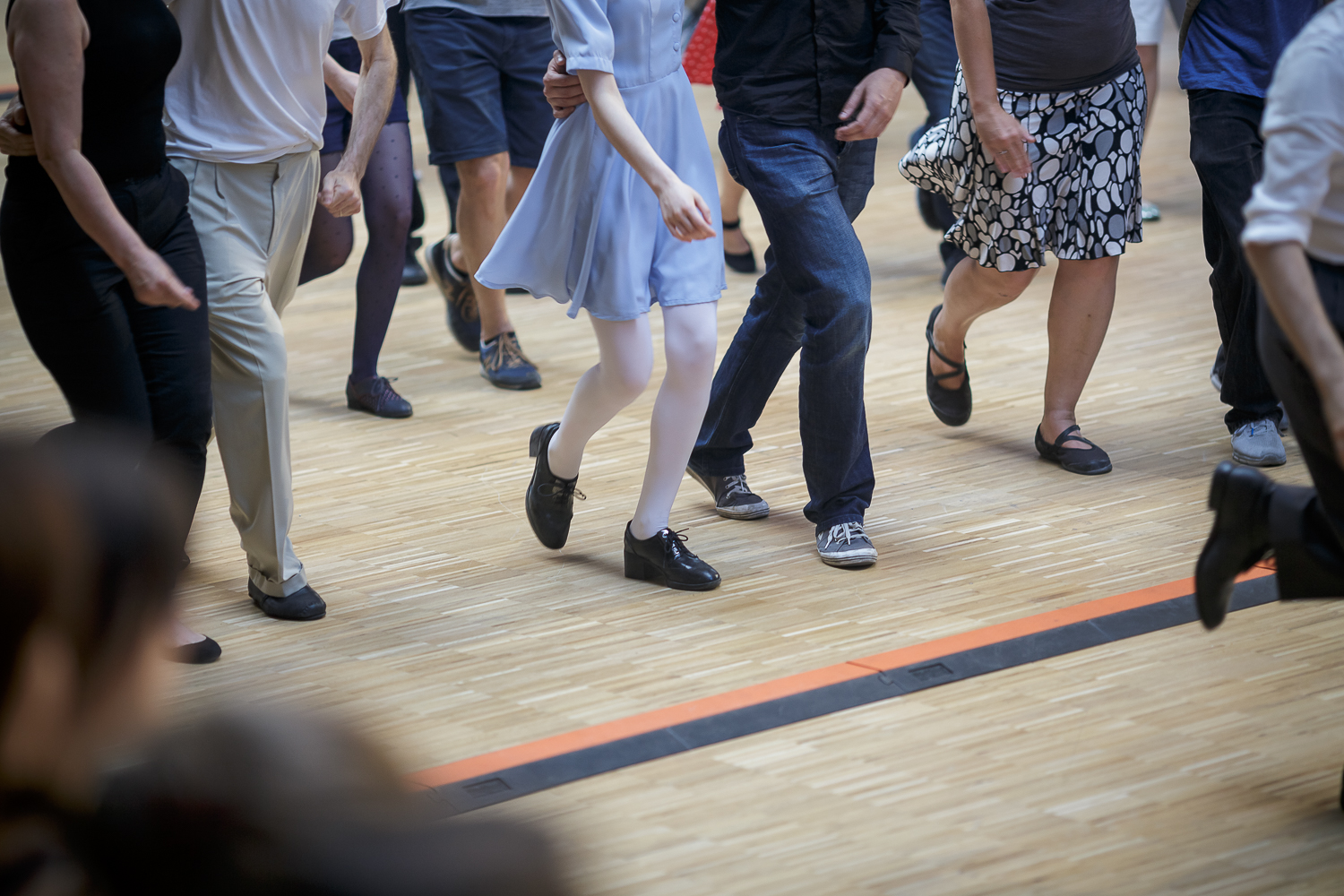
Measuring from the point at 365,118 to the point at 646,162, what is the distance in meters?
0.90

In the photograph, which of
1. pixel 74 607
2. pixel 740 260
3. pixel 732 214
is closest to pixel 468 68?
pixel 732 214

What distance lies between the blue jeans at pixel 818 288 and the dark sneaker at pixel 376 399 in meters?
1.39

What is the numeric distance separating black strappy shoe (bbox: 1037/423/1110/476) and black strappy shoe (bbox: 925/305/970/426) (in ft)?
0.91

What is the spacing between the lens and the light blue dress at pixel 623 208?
2.97 metres

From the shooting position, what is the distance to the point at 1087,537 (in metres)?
3.41

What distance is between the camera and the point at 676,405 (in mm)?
3104

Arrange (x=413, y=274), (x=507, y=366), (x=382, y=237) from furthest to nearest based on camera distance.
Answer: (x=413, y=274), (x=507, y=366), (x=382, y=237)

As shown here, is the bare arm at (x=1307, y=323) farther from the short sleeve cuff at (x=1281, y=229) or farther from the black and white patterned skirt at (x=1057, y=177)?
the black and white patterned skirt at (x=1057, y=177)

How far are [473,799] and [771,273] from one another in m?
1.62

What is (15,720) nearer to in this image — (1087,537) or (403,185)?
(1087,537)

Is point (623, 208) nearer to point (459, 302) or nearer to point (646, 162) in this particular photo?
point (646, 162)

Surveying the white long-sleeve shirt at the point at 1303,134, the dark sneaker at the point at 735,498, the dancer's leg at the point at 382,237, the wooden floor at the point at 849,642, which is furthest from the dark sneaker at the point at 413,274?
the white long-sleeve shirt at the point at 1303,134

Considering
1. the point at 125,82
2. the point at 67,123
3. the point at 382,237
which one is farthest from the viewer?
the point at 382,237

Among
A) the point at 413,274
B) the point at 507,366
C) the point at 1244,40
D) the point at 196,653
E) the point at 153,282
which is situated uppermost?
the point at 1244,40
